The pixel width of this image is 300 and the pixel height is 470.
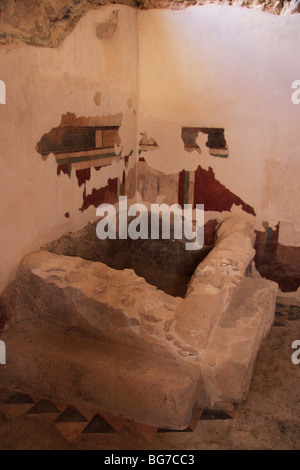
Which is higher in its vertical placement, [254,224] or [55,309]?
A: [254,224]

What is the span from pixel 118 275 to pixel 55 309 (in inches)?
15.5

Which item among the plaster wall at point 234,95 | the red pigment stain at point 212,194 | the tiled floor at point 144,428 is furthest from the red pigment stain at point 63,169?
the tiled floor at point 144,428

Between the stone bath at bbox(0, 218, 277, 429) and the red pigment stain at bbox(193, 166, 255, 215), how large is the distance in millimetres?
1154

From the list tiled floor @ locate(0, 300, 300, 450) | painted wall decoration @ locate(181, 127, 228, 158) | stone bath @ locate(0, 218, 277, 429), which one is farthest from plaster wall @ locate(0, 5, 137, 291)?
tiled floor @ locate(0, 300, 300, 450)

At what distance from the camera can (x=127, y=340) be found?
2045 mm

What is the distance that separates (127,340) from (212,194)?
183cm

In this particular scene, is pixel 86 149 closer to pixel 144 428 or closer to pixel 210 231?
pixel 210 231

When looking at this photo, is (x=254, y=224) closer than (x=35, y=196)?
No

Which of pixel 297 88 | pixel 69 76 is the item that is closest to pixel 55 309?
pixel 69 76

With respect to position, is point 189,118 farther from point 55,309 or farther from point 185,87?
point 55,309

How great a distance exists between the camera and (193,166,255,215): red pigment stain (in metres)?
3.42

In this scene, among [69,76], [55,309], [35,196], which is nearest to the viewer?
[55,309]

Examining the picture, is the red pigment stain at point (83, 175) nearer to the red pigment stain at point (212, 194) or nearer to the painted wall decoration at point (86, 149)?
the painted wall decoration at point (86, 149)
